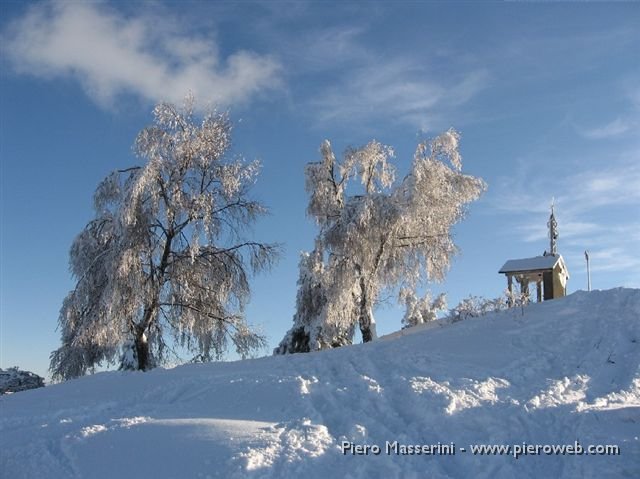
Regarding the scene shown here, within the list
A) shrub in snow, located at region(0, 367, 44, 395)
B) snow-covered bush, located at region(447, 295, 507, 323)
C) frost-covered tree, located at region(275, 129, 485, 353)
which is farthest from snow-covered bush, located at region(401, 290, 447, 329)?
shrub in snow, located at region(0, 367, 44, 395)

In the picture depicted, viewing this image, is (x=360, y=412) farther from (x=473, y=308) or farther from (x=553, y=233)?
(x=553, y=233)

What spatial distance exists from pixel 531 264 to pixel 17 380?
16.2m

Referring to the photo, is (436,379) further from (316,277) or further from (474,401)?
(316,277)

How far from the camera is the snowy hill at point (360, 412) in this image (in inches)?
282

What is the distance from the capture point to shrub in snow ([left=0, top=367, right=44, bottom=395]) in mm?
15922

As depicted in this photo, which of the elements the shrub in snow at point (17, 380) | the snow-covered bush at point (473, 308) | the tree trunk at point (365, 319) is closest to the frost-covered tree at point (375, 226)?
the tree trunk at point (365, 319)

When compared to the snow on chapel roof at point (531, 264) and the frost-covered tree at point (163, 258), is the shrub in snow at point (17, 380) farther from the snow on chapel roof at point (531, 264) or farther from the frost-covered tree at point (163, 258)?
the snow on chapel roof at point (531, 264)

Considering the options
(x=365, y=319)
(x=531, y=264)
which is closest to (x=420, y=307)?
(x=365, y=319)

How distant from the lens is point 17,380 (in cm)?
1619

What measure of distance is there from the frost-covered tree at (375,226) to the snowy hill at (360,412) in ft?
23.9

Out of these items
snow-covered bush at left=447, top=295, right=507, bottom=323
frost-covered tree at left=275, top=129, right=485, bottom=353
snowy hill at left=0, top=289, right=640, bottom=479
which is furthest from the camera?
frost-covered tree at left=275, top=129, right=485, bottom=353

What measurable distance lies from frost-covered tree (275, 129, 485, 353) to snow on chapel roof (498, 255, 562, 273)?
2.27 m

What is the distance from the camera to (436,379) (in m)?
9.93

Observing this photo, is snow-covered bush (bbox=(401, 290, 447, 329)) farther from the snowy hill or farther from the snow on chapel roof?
the snowy hill
